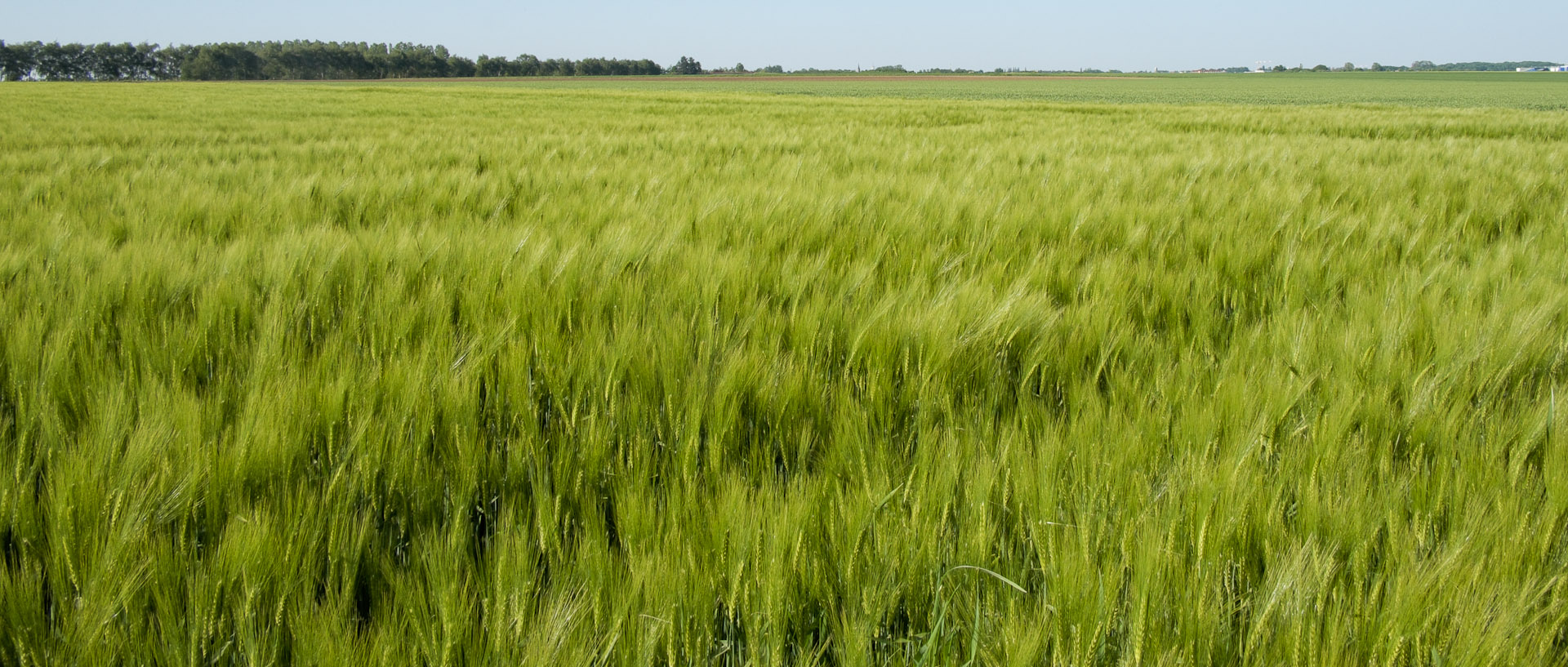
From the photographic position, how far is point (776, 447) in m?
1.05

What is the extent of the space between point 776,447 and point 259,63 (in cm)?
9883

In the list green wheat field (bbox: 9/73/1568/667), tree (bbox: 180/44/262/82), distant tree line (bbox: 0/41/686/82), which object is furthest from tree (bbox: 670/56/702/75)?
green wheat field (bbox: 9/73/1568/667)

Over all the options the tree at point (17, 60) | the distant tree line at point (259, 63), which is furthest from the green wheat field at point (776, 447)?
the tree at point (17, 60)

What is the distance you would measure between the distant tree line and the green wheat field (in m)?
89.9

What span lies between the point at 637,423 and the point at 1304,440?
858 mm

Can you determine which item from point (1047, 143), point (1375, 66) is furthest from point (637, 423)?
point (1375, 66)

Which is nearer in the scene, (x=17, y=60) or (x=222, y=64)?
(x=17, y=60)

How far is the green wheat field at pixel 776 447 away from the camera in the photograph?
0.61 metres

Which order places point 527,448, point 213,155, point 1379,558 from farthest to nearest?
1. point 213,155
2. point 527,448
3. point 1379,558

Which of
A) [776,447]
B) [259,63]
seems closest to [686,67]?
[259,63]

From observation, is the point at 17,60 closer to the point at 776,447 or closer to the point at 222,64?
the point at 222,64

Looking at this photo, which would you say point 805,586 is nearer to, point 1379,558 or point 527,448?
point 527,448

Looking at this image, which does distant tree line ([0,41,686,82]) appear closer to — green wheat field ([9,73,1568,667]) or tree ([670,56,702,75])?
tree ([670,56,702,75])

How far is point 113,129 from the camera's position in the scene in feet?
23.3
